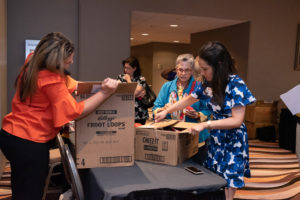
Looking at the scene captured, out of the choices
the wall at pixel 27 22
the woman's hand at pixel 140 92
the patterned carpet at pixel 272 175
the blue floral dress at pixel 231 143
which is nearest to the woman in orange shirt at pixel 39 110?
the blue floral dress at pixel 231 143

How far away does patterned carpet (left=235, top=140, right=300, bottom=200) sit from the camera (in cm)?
316

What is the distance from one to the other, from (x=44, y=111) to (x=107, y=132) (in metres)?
0.35

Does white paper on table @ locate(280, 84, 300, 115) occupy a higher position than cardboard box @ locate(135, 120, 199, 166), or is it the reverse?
white paper on table @ locate(280, 84, 300, 115)

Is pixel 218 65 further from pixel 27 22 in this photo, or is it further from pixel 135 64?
pixel 27 22

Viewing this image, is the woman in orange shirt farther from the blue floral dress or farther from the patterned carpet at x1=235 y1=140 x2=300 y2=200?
the patterned carpet at x1=235 y1=140 x2=300 y2=200

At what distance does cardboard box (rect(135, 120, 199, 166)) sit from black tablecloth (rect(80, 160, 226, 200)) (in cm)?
5

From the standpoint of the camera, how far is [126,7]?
15.8ft

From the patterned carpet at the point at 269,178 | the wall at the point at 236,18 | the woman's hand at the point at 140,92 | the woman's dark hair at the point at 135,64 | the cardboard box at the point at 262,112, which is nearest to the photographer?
the patterned carpet at the point at 269,178

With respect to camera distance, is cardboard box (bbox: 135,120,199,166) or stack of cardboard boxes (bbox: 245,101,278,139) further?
stack of cardboard boxes (bbox: 245,101,278,139)

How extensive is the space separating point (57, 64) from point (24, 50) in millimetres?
3362

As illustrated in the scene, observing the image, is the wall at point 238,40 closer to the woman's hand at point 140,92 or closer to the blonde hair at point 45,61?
the woman's hand at point 140,92

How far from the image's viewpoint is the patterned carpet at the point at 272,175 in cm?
316

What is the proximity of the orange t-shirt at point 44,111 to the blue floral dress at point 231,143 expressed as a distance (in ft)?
2.58

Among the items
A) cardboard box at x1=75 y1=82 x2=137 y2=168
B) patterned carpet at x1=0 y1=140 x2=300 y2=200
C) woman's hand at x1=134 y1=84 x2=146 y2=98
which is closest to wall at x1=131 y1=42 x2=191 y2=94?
patterned carpet at x1=0 y1=140 x2=300 y2=200
